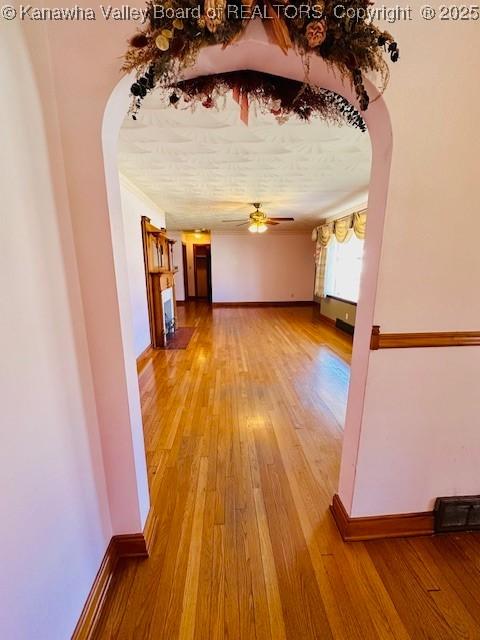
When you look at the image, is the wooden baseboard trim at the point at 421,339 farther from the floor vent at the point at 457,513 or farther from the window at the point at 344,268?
the window at the point at 344,268

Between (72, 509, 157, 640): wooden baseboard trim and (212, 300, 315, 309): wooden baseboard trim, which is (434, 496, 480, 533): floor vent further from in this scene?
(212, 300, 315, 309): wooden baseboard trim

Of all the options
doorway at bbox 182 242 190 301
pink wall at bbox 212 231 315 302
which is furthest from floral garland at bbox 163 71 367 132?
doorway at bbox 182 242 190 301

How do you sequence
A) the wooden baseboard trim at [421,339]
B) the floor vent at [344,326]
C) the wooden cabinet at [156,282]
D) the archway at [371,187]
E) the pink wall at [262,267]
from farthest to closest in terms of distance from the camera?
the pink wall at [262,267]
the floor vent at [344,326]
the wooden cabinet at [156,282]
the wooden baseboard trim at [421,339]
the archway at [371,187]

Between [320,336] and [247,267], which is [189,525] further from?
[247,267]

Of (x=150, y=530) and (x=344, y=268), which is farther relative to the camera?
(x=344, y=268)

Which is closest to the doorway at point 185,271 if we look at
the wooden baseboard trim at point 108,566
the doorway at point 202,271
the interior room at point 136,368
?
the doorway at point 202,271

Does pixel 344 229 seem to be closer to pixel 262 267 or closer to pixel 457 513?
pixel 262 267

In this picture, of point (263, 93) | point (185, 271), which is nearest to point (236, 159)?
point (263, 93)

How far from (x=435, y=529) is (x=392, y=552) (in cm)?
27

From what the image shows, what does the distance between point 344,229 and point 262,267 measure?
3337 millimetres

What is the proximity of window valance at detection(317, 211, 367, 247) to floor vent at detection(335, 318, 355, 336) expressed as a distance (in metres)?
1.62

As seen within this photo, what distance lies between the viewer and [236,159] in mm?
2652

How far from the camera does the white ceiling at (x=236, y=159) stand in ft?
6.44

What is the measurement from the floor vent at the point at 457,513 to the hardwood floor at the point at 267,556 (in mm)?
65
